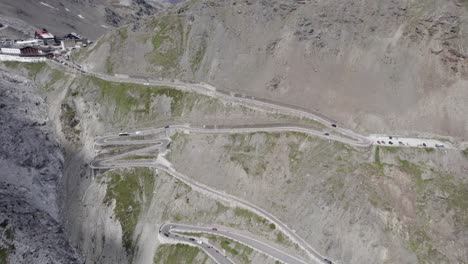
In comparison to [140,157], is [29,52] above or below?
above

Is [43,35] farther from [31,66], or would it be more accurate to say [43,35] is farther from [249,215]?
[249,215]

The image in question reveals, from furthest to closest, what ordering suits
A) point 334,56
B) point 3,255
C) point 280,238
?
1. point 334,56
2. point 280,238
3. point 3,255

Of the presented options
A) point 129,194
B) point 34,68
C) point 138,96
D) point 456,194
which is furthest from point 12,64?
point 456,194

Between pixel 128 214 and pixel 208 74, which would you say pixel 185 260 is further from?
pixel 208 74

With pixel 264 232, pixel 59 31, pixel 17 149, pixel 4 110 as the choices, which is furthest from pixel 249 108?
Result: pixel 59 31

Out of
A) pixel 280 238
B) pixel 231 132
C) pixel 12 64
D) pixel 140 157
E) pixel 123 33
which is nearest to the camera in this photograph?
pixel 280 238

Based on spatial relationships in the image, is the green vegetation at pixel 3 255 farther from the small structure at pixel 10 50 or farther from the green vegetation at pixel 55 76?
the small structure at pixel 10 50

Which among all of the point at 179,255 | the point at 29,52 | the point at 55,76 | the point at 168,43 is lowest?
the point at 179,255
